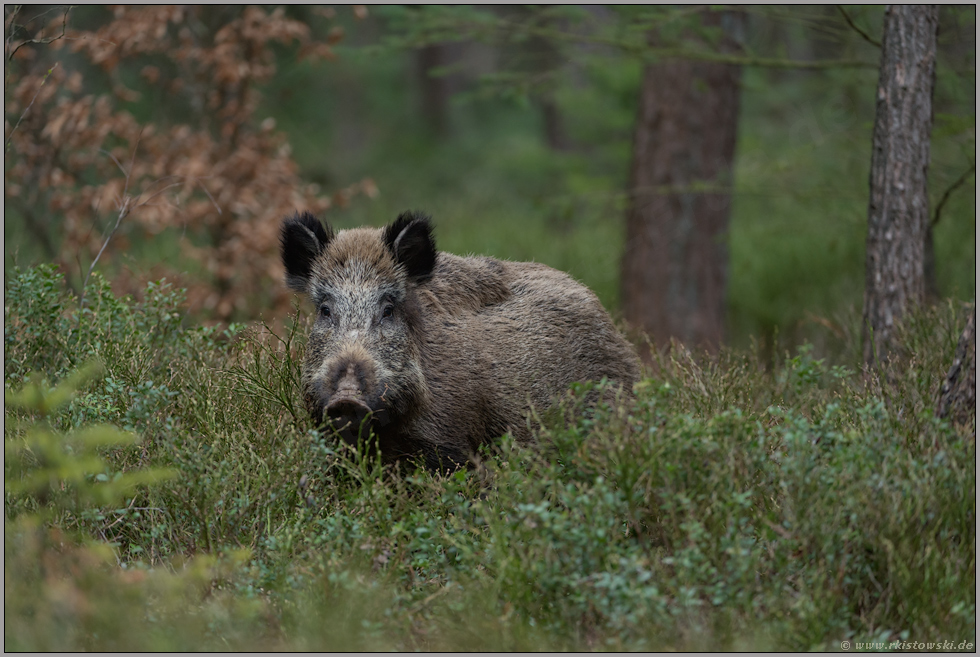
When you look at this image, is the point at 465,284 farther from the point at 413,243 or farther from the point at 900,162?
the point at 900,162

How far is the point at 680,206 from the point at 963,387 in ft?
18.9

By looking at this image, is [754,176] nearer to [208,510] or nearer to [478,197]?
[208,510]

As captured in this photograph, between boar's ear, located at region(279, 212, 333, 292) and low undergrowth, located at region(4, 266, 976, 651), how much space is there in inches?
37.4

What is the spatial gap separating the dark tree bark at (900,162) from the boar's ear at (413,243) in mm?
2812

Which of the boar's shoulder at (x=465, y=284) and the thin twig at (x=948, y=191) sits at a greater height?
the thin twig at (x=948, y=191)

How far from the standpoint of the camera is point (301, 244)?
5133 millimetres

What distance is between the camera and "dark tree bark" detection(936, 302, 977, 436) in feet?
13.3

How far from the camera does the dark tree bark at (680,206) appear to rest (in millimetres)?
9484

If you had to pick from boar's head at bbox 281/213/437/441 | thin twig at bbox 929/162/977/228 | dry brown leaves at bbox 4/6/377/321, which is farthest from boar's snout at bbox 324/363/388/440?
thin twig at bbox 929/162/977/228

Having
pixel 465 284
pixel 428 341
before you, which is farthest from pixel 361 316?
pixel 465 284

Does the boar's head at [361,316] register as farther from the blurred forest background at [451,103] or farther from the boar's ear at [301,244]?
the blurred forest background at [451,103]

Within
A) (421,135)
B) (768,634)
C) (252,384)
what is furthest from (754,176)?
(421,135)

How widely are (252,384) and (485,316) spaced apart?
55.7 inches

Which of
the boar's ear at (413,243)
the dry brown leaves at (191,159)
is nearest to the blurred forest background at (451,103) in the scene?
the dry brown leaves at (191,159)
